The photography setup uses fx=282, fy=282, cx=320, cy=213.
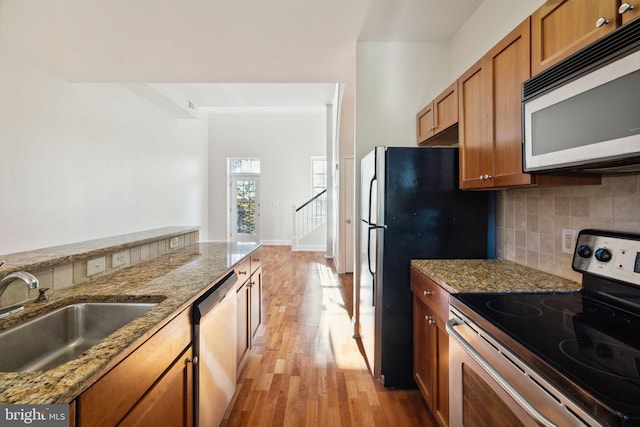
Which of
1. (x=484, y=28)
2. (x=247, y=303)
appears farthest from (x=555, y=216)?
(x=247, y=303)

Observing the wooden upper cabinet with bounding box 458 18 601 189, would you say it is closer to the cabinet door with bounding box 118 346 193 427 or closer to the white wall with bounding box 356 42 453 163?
the white wall with bounding box 356 42 453 163

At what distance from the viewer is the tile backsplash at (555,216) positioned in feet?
3.87

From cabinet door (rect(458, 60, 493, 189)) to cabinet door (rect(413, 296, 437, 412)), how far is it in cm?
83

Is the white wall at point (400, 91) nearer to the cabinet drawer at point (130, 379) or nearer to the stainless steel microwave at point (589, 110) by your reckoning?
the stainless steel microwave at point (589, 110)

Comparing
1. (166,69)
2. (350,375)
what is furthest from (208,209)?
(350,375)

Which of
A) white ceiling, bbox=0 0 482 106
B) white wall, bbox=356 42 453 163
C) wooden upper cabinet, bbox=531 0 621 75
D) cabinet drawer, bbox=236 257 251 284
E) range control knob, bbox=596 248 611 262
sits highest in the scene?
white ceiling, bbox=0 0 482 106

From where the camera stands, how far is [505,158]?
1.41 m

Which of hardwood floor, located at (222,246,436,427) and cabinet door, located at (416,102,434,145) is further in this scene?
cabinet door, located at (416,102,434,145)

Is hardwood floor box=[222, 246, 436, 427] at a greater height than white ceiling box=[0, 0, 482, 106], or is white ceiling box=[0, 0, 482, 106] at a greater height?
white ceiling box=[0, 0, 482, 106]

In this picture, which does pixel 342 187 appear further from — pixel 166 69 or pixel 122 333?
pixel 122 333

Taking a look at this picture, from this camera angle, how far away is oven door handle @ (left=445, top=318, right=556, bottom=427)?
0.75 metres

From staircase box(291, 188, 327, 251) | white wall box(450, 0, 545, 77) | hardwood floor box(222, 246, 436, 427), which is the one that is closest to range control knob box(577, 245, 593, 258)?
hardwood floor box(222, 246, 436, 427)

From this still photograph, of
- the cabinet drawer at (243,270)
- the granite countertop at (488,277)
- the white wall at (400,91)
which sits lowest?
the cabinet drawer at (243,270)

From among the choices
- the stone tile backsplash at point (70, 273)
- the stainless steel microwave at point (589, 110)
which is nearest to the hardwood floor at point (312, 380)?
the stone tile backsplash at point (70, 273)
